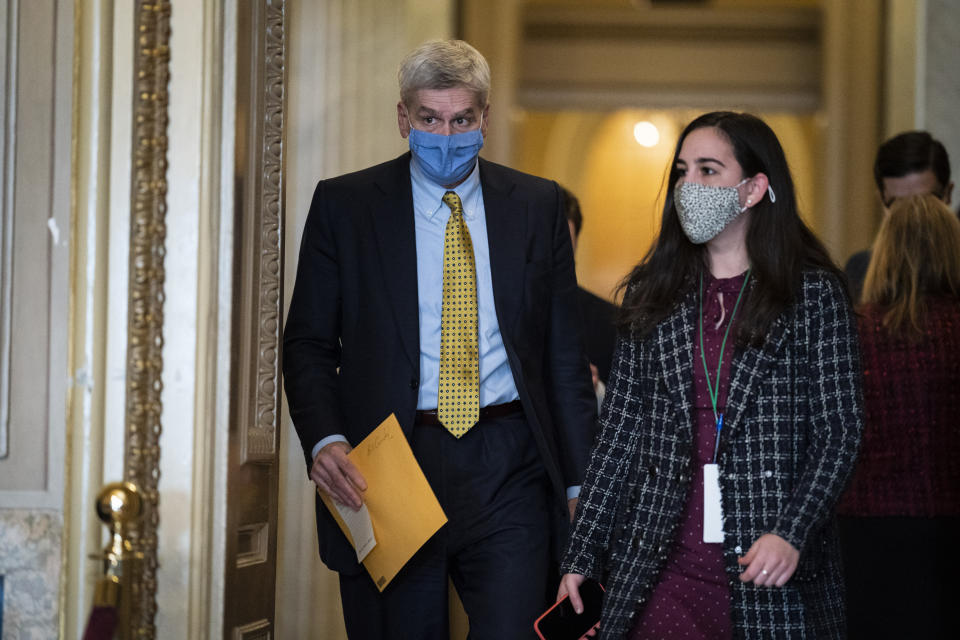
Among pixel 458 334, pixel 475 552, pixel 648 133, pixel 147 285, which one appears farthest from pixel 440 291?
pixel 648 133

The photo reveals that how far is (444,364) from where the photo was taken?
3336mm

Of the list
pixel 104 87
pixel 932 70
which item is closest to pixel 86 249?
pixel 104 87

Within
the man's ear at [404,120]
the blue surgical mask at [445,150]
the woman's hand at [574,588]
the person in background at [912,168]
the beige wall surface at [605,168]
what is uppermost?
the beige wall surface at [605,168]

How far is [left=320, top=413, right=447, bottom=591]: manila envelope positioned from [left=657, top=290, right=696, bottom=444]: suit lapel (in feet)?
2.08

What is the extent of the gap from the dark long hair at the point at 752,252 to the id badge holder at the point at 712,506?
0.30m

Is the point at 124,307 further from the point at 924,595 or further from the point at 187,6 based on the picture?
the point at 924,595

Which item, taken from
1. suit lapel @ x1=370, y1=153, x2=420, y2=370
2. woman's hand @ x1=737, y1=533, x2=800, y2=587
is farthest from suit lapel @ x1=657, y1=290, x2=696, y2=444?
suit lapel @ x1=370, y1=153, x2=420, y2=370

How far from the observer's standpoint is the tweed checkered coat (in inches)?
108

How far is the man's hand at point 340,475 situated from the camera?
3.25 meters

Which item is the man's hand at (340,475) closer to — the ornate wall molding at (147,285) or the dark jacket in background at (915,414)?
the ornate wall molding at (147,285)

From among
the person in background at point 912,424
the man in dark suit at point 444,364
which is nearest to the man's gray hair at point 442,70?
the man in dark suit at point 444,364

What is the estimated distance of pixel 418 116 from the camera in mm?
3436

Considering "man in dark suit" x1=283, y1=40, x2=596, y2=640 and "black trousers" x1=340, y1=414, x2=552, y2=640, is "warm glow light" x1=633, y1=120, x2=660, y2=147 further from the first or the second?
"black trousers" x1=340, y1=414, x2=552, y2=640

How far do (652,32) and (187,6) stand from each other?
6803mm
